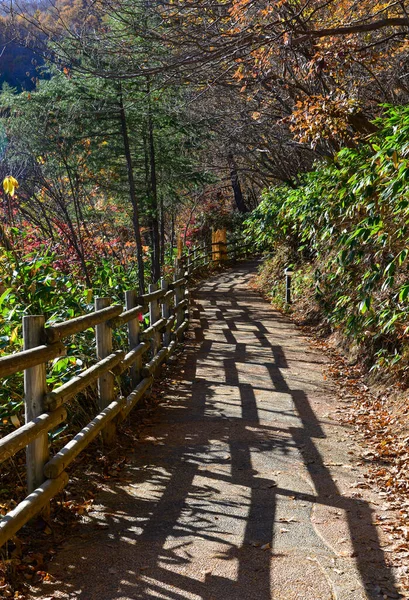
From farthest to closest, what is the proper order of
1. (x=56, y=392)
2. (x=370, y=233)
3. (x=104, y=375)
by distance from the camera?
(x=370, y=233) → (x=104, y=375) → (x=56, y=392)

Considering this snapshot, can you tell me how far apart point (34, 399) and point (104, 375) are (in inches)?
68.8

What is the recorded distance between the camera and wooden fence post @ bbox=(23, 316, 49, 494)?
407 centimetres

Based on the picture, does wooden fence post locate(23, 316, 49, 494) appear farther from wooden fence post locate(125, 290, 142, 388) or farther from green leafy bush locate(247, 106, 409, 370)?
green leafy bush locate(247, 106, 409, 370)

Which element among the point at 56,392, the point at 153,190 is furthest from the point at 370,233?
the point at 153,190

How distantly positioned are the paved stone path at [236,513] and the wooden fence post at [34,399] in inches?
19.9

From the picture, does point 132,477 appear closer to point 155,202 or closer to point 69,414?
point 69,414

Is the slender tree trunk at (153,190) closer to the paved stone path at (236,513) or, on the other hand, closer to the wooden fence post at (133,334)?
the wooden fence post at (133,334)

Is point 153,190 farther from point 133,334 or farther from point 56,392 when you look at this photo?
point 56,392

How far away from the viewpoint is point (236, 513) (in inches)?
180

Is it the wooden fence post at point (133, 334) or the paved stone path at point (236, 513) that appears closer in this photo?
the paved stone path at point (236, 513)

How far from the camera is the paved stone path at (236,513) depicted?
362cm

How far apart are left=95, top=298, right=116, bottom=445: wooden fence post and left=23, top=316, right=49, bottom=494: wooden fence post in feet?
5.09

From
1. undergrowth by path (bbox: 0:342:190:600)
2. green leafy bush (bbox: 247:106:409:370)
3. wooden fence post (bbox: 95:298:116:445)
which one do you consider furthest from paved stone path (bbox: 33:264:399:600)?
green leafy bush (bbox: 247:106:409:370)

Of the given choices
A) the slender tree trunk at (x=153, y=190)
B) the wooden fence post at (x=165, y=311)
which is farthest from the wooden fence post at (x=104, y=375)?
the slender tree trunk at (x=153, y=190)
